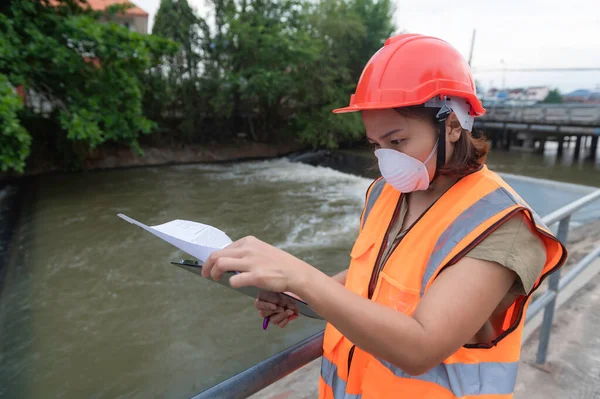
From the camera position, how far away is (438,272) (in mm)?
937

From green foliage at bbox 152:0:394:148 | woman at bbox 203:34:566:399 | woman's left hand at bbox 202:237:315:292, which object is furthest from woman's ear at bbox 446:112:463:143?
green foliage at bbox 152:0:394:148

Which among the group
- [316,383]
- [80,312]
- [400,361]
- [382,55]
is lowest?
[80,312]

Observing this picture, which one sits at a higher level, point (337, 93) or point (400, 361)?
point (337, 93)

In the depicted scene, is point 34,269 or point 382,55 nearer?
point 382,55

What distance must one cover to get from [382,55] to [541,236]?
598 mm

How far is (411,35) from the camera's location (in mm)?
1156

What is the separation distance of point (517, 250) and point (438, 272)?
166mm

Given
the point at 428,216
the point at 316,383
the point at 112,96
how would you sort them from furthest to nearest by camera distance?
1. the point at 112,96
2. the point at 316,383
3. the point at 428,216

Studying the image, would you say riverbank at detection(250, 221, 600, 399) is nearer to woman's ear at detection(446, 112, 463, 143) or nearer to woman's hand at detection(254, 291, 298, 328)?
woman's hand at detection(254, 291, 298, 328)

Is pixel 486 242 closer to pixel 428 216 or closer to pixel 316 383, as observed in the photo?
pixel 428 216

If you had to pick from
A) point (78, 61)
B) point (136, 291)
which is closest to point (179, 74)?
point (78, 61)

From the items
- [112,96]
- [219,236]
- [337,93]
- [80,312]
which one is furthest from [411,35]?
[337,93]

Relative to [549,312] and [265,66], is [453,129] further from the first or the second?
[265,66]

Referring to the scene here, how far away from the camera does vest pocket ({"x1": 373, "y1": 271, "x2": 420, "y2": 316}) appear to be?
1012mm
